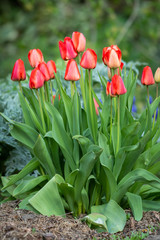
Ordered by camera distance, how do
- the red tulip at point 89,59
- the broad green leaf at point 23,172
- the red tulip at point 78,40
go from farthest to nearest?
the broad green leaf at point 23,172 < the red tulip at point 78,40 < the red tulip at point 89,59

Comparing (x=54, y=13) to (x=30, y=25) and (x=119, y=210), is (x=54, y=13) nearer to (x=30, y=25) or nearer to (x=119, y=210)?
(x=30, y=25)

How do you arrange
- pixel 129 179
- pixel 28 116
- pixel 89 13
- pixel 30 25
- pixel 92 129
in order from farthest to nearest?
pixel 30 25, pixel 89 13, pixel 28 116, pixel 92 129, pixel 129 179

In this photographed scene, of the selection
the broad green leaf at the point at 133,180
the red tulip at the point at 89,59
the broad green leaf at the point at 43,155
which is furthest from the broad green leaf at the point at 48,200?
the red tulip at the point at 89,59

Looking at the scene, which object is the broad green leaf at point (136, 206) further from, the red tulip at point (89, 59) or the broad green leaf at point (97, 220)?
the red tulip at point (89, 59)

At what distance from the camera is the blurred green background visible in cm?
744

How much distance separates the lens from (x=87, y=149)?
212 centimetres

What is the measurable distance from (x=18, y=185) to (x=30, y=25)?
21.2 feet

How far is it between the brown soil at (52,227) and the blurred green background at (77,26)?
5.32 metres

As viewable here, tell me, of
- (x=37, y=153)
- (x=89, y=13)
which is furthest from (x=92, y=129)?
(x=89, y=13)

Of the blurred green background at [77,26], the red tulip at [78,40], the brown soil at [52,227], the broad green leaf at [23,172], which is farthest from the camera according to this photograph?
the blurred green background at [77,26]

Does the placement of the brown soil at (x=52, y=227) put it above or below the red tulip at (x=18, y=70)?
below

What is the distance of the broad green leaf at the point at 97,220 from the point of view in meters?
1.98

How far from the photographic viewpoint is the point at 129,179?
2.03 meters

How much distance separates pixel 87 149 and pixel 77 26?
6077 millimetres
